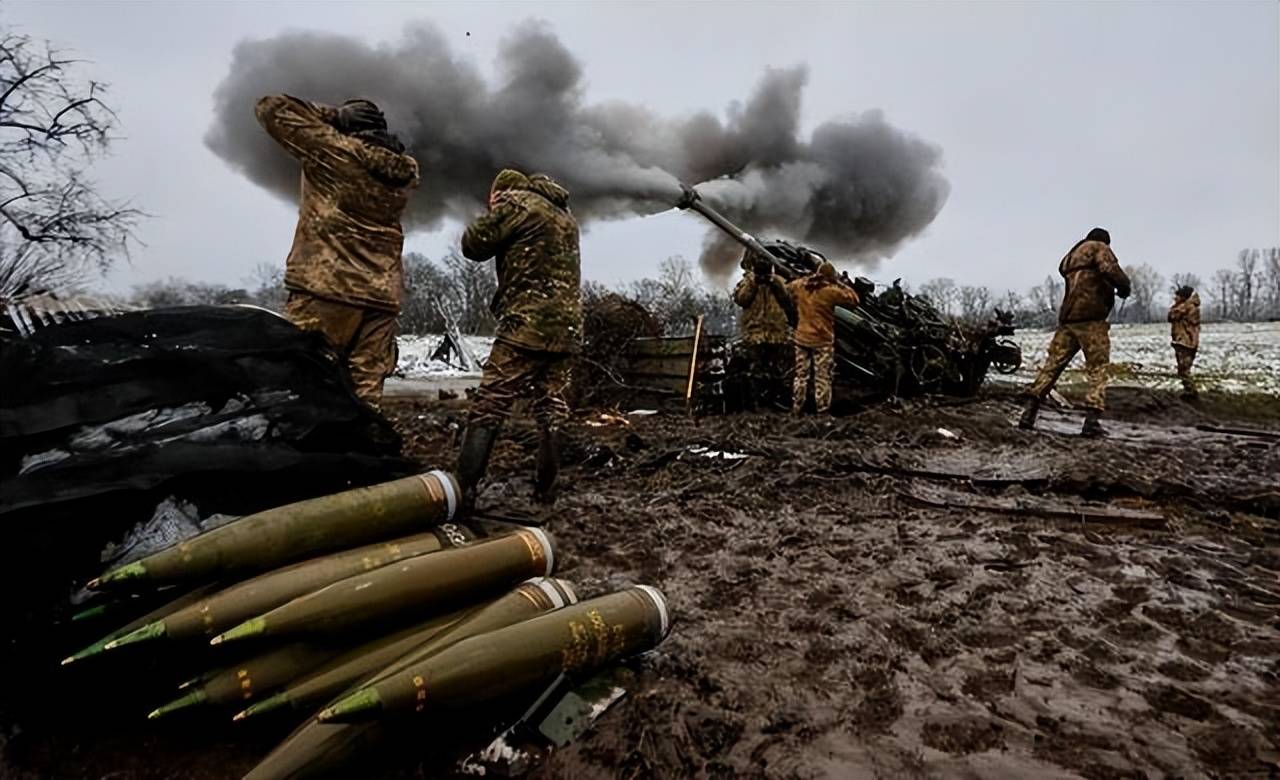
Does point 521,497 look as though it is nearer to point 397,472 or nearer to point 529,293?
point 529,293

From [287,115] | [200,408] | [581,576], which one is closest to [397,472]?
[200,408]

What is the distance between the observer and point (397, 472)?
258cm

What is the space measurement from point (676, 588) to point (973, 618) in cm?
109

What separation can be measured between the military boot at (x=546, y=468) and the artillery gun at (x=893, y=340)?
225 inches

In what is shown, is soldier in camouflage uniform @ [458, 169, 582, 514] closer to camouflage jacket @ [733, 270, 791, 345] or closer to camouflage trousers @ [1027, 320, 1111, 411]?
camouflage jacket @ [733, 270, 791, 345]

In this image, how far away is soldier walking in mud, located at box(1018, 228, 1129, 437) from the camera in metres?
6.53

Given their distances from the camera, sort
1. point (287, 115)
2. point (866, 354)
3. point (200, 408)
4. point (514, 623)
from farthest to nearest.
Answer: point (866, 354)
point (287, 115)
point (200, 408)
point (514, 623)

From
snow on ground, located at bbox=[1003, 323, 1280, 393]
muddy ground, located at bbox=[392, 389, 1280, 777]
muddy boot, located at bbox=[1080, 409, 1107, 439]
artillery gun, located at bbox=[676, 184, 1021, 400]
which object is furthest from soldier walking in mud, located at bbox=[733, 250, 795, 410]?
snow on ground, located at bbox=[1003, 323, 1280, 393]

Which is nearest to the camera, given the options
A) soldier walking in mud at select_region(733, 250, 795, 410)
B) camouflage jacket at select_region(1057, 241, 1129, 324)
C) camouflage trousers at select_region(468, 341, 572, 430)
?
camouflage trousers at select_region(468, 341, 572, 430)

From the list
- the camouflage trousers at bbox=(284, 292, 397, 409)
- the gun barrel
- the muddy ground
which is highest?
the gun barrel

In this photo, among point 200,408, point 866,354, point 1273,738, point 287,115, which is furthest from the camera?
point 866,354

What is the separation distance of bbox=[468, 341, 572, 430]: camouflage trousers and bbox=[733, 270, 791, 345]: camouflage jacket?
529 centimetres

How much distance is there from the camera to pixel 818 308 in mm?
7977

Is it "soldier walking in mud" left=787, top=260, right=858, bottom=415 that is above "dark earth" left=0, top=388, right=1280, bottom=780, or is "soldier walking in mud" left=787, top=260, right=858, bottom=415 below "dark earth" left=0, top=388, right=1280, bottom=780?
above
